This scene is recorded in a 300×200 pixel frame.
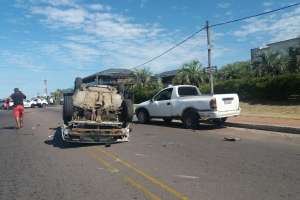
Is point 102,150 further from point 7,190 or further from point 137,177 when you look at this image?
point 7,190

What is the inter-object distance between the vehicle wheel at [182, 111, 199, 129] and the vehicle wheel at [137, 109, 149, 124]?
3290 millimetres

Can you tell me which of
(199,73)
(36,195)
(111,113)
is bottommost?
(36,195)

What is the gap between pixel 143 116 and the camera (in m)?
20.2

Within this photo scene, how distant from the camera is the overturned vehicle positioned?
485 inches

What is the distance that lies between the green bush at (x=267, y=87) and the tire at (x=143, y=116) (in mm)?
10664

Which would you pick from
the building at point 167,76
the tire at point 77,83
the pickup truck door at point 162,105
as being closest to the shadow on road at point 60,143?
the tire at point 77,83

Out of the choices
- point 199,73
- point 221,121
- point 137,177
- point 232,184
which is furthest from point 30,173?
point 199,73

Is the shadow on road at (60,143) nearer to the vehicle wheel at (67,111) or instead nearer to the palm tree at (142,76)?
the vehicle wheel at (67,111)

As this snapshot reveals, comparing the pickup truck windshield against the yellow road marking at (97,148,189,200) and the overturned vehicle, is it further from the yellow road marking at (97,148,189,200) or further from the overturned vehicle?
the yellow road marking at (97,148,189,200)

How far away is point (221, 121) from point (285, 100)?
10.2 metres

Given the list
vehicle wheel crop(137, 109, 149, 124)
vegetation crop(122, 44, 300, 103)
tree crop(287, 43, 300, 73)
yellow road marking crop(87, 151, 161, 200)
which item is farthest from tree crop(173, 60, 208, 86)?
yellow road marking crop(87, 151, 161, 200)

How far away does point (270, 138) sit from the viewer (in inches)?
516

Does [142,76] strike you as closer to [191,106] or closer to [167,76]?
[167,76]

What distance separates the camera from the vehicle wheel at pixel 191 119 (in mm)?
16719
